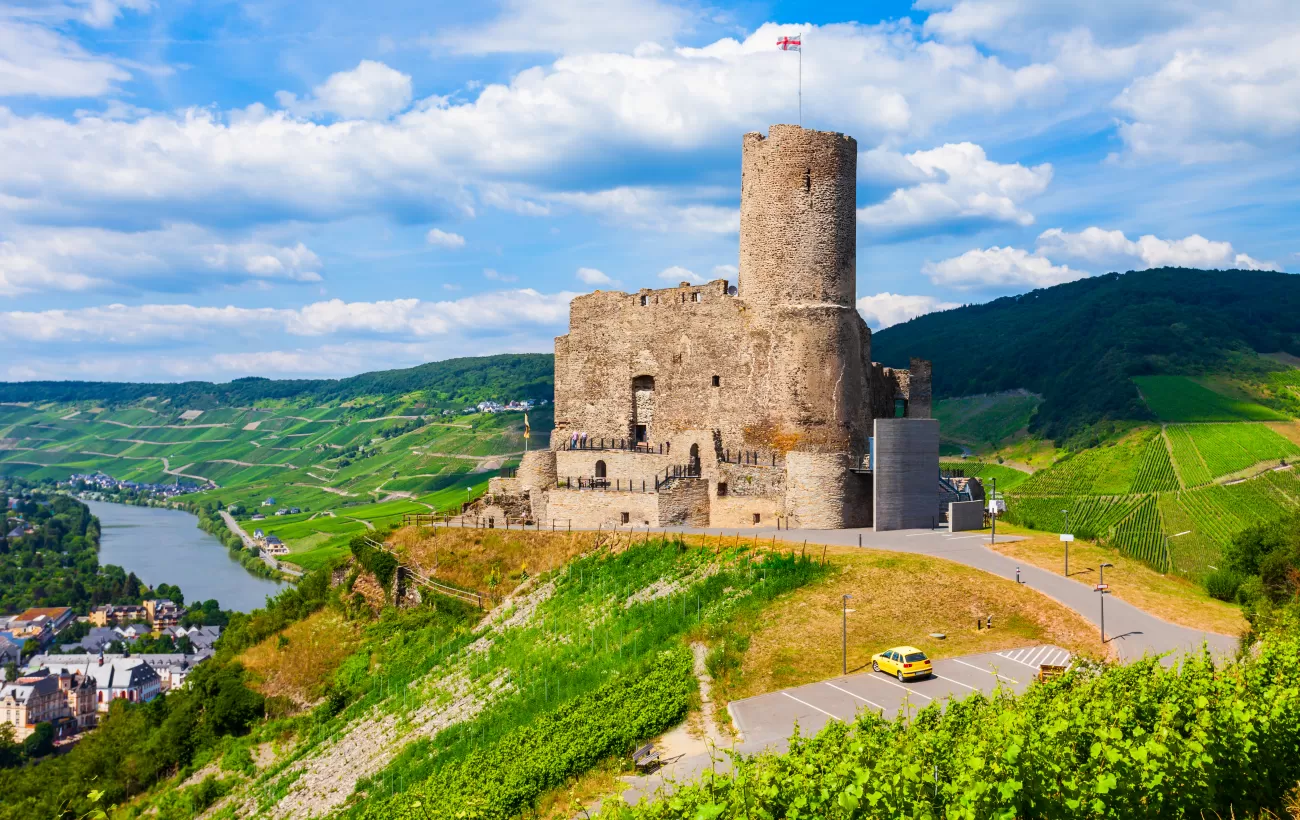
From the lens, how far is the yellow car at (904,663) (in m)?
22.8

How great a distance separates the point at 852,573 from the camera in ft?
98.9

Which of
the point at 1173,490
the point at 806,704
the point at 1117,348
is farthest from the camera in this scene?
the point at 1117,348

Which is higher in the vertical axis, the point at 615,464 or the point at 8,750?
the point at 615,464

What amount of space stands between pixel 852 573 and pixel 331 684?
19.9 m

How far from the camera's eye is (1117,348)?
14962 centimetres

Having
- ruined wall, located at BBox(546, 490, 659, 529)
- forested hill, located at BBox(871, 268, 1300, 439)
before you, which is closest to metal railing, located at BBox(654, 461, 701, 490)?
ruined wall, located at BBox(546, 490, 659, 529)

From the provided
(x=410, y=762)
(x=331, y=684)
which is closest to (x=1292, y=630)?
(x=410, y=762)

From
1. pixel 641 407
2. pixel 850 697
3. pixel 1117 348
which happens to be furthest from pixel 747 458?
pixel 1117 348

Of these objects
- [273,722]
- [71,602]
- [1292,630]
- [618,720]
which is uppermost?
[1292,630]

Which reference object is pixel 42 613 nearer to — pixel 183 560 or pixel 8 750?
pixel 183 560

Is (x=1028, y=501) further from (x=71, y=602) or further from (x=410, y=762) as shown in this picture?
(x=71, y=602)

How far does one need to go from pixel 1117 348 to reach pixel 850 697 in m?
146

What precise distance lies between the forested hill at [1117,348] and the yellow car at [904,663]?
338 feet


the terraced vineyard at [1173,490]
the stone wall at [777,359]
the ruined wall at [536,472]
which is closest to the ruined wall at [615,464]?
the stone wall at [777,359]
